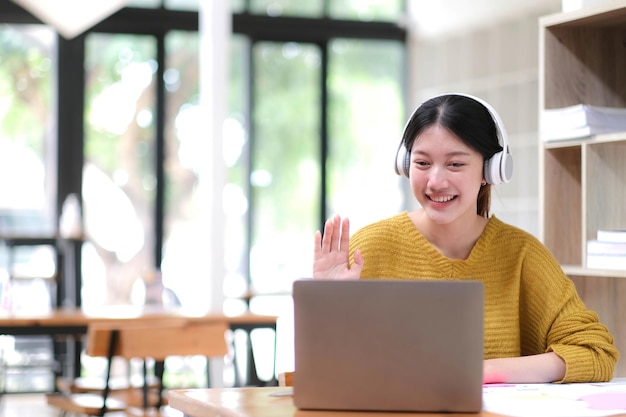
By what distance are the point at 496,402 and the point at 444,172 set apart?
24.2 inches

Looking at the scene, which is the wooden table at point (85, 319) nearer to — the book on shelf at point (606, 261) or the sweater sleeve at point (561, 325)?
the book on shelf at point (606, 261)

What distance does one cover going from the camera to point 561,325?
2340 millimetres

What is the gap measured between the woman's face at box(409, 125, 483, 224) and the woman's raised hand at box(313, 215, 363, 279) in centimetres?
23

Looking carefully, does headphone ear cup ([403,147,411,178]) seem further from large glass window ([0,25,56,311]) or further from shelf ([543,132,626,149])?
large glass window ([0,25,56,311])

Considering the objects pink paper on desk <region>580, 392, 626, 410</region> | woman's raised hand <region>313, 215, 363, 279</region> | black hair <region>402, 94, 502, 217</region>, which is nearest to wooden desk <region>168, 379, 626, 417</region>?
pink paper on desk <region>580, 392, 626, 410</region>

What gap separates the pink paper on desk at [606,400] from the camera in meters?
1.84

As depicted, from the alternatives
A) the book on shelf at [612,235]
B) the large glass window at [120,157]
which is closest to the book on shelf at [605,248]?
the book on shelf at [612,235]

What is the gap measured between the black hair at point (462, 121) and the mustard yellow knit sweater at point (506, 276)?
224 millimetres

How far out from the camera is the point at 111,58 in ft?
28.4

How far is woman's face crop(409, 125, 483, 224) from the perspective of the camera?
7.58 ft

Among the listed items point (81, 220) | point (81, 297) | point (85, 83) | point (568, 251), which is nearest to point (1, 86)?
point (85, 83)

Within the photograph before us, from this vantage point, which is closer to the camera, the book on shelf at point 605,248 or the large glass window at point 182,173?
the book on shelf at point 605,248

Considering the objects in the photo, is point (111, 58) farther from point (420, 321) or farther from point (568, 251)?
point (420, 321)

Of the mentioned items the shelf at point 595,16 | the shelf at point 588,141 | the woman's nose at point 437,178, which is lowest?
the woman's nose at point 437,178
